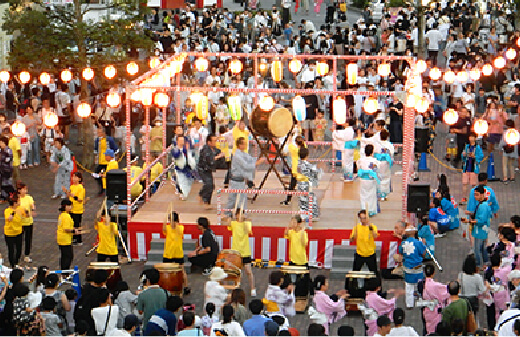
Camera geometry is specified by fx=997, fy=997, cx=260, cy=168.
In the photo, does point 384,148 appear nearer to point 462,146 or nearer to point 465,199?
point 465,199

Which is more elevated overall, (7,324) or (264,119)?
(264,119)

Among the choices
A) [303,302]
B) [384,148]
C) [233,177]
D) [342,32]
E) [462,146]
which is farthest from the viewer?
[342,32]

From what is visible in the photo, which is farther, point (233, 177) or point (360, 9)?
point (360, 9)

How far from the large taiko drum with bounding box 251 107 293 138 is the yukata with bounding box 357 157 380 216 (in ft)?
5.57

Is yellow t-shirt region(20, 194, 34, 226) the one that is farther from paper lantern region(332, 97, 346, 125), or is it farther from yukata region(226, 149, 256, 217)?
paper lantern region(332, 97, 346, 125)

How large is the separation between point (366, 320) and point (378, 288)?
592 millimetres

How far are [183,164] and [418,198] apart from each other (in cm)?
518

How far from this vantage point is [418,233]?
1822 cm

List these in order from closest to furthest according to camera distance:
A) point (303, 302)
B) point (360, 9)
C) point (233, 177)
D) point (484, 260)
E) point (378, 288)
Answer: point (378, 288)
point (303, 302)
point (484, 260)
point (233, 177)
point (360, 9)

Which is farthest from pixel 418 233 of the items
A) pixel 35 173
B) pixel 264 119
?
pixel 35 173

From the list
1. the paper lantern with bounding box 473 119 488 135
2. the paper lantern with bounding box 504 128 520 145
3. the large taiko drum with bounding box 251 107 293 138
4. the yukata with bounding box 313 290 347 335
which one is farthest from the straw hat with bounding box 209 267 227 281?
the paper lantern with bounding box 473 119 488 135

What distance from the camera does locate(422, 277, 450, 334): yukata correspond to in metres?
15.1

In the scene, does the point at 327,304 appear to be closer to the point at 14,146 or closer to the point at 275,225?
the point at 275,225

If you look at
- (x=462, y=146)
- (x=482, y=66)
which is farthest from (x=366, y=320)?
(x=482, y=66)
